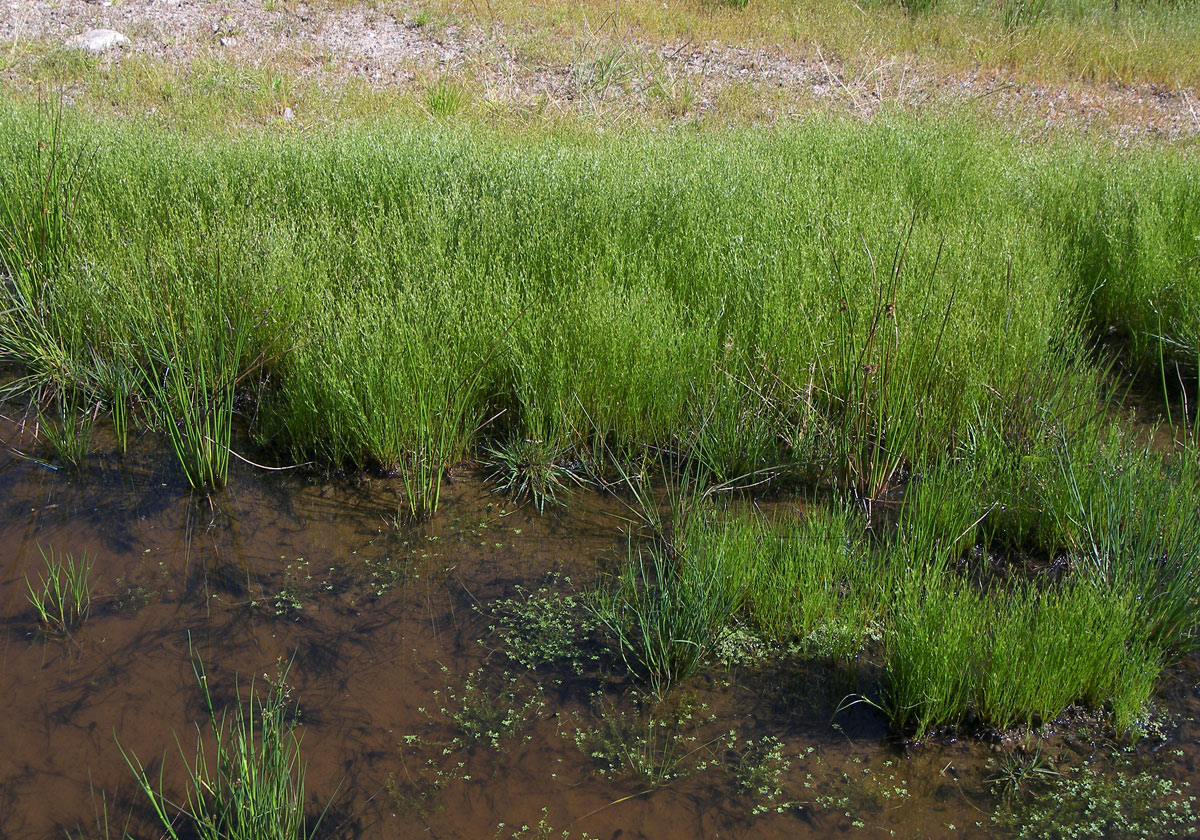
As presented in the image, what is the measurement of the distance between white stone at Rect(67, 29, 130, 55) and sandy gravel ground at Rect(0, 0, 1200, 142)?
0.13 m

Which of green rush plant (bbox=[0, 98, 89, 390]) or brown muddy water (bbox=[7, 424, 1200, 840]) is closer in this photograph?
brown muddy water (bbox=[7, 424, 1200, 840])

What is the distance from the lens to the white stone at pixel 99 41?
8.50 meters

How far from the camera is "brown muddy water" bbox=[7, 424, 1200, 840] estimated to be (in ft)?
7.38

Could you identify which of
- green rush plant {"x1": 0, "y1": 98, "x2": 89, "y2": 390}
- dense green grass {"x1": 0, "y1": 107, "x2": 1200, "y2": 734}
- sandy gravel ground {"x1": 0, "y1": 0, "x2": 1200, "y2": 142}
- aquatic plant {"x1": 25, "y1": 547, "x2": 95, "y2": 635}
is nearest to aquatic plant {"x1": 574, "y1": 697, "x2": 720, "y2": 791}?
dense green grass {"x1": 0, "y1": 107, "x2": 1200, "y2": 734}

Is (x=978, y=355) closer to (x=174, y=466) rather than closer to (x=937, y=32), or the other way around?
(x=174, y=466)

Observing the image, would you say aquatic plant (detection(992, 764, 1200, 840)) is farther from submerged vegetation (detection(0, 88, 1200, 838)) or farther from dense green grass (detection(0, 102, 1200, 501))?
dense green grass (detection(0, 102, 1200, 501))

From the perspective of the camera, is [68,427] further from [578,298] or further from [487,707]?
[487,707]

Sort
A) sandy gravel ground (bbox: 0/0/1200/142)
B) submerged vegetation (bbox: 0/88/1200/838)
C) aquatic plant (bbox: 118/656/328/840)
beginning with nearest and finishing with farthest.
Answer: aquatic plant (bbox: 118/656/328/840) → submerged vegetation (bbox: 0/88/1200/838) → sandy gravel ground (bbox: 0/0/1200/142)

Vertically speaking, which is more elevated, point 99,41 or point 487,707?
point 99,41

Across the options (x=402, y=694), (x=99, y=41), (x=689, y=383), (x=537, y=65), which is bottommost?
(x=402, y=694)

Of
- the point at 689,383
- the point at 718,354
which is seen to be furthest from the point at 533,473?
the point at 718,354

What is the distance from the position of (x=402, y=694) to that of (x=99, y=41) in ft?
28.0

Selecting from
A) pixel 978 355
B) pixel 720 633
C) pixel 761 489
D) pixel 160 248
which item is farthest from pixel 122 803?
pixel 978 355

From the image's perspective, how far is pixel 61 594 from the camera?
2.88 metres
